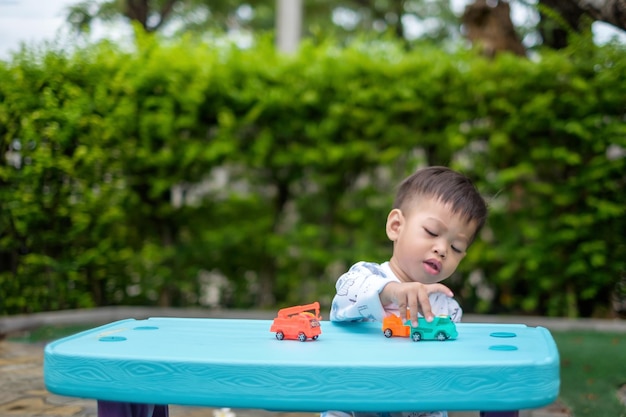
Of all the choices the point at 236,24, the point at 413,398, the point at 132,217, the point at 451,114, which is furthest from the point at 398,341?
the point at 236,24

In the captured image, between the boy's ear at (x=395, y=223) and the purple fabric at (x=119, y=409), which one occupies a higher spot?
the boy's ear at (x=395, y=223)

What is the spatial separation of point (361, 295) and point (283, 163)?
4709mm

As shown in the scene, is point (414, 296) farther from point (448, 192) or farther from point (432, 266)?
point (448, 192)

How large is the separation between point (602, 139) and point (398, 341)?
5065 millimetres

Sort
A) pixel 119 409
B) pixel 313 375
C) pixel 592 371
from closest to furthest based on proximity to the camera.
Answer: pixel 313 375
pixel 119 409
pixel 592 371

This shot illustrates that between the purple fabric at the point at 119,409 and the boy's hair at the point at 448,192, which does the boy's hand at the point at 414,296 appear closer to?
the boy's hair at the point at 448,192

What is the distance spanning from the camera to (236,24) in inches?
642

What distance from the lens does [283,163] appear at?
7.14 meters

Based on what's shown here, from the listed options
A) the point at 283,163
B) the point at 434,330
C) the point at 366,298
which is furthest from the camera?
the point at 283,163

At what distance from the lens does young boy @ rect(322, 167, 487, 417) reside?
2512 millimetres

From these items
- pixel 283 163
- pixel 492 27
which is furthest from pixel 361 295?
pixel 492 27

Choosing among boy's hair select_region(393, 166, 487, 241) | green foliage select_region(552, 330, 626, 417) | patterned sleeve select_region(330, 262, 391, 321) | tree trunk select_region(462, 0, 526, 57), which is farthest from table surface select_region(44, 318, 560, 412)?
tree trunk select_region(462, 0, 526, 57)

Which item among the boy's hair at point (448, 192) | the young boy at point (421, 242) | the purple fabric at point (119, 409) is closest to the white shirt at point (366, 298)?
the young boy at point (421, 242)

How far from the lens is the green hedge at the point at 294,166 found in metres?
6.64
